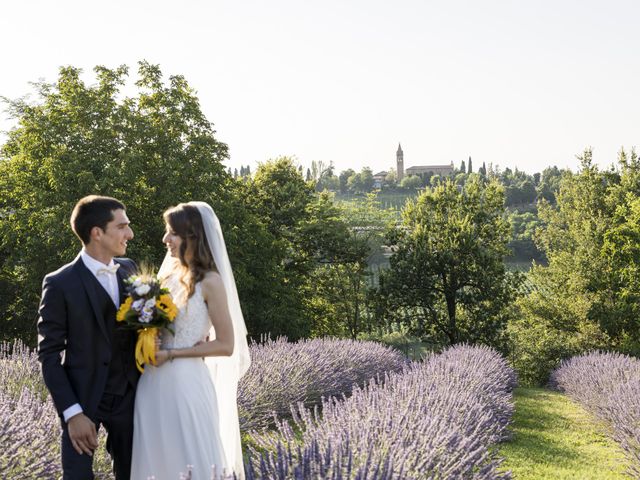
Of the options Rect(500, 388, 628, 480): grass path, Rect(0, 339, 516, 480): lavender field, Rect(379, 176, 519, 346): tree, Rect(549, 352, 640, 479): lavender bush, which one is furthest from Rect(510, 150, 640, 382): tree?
Rect(0, 339, 516, 480): lavender field

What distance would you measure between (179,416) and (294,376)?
4955 millimetres

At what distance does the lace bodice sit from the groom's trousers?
0.32m

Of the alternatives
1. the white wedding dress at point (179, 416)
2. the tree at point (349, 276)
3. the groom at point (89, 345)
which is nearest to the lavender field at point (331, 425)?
the white wedding dress at point (179, 416)

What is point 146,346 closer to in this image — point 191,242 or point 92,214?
point 191,242

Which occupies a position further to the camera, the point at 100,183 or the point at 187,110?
the point at 187,110

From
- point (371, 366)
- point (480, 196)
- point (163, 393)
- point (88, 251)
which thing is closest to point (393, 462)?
point (163, 393)

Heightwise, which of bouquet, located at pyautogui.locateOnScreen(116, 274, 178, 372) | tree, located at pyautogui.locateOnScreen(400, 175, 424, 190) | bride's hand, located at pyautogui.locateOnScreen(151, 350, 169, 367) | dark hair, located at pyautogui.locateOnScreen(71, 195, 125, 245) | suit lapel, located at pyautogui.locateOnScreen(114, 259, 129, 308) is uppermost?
tree, located at pyautogui.locateOnScreen(400, 175, 424, 190)

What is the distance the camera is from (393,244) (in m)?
25.3

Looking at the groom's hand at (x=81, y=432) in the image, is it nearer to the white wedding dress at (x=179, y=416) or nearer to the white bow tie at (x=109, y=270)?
the white wedding dress at (x=179, y=416)

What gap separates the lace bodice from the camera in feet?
11.6

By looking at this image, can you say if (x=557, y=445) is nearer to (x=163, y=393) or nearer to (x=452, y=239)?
(x=163, y=393)

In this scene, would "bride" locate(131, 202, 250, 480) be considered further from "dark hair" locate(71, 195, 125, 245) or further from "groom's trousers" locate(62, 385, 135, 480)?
"dark hair" locate(71, 195, 125, 245)

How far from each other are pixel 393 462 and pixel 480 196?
961 inches

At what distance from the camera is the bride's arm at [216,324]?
137 inches
